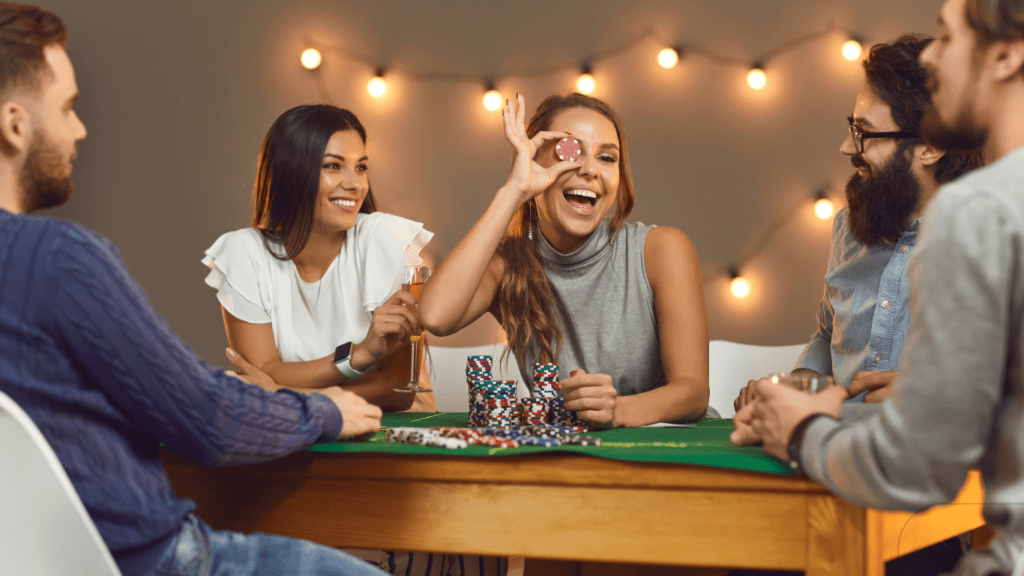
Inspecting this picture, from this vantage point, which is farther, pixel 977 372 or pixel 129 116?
pixel 129 116

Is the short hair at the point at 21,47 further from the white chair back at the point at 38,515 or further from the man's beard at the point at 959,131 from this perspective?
the man's beard at the point at 959,131

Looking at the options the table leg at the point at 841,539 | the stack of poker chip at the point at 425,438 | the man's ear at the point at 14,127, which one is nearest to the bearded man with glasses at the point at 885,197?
the table leg at the point at 841,539

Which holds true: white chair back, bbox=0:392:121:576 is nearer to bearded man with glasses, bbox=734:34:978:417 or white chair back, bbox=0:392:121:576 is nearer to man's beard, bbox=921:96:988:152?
man's beard, bbox=921:96:988:152

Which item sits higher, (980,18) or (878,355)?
(980,18)

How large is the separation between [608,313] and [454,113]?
1.89 metres

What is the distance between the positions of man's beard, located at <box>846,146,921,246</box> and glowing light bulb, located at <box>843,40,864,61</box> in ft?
4.98

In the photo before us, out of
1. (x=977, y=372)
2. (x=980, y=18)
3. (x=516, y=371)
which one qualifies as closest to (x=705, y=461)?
(x=977, y=372)

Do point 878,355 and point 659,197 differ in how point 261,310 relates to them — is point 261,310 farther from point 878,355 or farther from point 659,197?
point 659,197

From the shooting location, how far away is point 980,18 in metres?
0.86

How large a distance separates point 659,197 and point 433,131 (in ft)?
3.57

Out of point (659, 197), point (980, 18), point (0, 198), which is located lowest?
point (0, 198)

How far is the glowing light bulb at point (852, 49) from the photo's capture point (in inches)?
130

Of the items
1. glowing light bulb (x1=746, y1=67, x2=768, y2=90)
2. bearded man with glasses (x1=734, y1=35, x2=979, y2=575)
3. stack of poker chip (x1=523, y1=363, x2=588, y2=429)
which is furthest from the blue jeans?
glowing light bulb (x1=746, y1=67, x2=768, y2=90)

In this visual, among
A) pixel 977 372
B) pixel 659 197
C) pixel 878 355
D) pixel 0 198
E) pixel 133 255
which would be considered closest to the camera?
pixel 977 372
